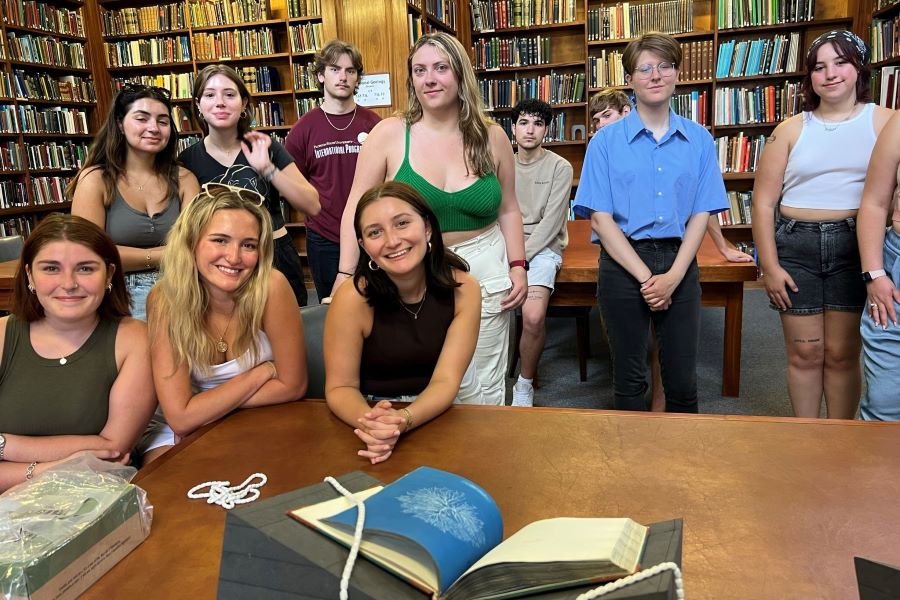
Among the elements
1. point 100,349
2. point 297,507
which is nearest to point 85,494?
point 297,507

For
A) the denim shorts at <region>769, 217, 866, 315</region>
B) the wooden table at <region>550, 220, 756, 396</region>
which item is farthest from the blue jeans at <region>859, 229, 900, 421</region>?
the wooden table at <region>550, 220, 756, 396</region>

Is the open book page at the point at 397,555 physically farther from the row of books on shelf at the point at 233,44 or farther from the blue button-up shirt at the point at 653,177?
the row of books on shelf at the point at 233,44

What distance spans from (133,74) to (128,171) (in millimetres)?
4866

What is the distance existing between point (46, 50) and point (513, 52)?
4.01m

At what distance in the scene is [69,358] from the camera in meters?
1.41

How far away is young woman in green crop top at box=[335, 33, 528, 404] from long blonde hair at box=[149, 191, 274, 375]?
17.2 inches

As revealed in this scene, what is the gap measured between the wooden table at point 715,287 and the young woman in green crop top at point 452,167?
122 centimetres

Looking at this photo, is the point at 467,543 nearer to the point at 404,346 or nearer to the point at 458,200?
the point at 404,346

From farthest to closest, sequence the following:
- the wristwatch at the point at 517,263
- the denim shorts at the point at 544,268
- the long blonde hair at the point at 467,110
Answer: the denim shorts at the point at 544,268 < the wristwatch at the point at 517,263 < the long blonde hair at the point at 467,110

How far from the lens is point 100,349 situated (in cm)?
143

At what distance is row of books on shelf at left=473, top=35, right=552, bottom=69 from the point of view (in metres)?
5.86

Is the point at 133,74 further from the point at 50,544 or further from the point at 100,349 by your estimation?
the point at 50,544

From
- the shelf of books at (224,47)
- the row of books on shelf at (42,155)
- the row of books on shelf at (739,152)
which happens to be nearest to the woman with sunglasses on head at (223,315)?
the shelf of books at (224,47)

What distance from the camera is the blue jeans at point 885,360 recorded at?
178cm
